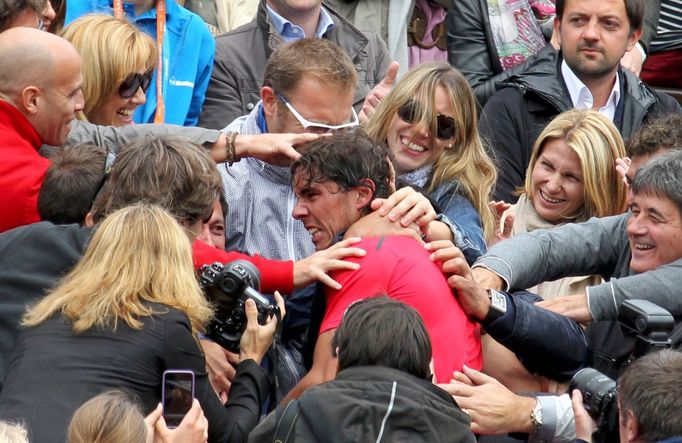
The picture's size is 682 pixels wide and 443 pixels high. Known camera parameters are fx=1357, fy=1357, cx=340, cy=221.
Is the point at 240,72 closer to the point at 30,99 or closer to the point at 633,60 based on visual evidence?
the point at 30,99

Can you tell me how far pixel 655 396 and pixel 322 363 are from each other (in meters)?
1.15

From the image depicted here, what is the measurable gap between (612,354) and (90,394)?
212cm

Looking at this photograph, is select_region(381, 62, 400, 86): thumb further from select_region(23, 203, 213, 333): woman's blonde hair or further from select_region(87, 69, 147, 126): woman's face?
select_region(23, 203, 213, 333): woman's blonde hair

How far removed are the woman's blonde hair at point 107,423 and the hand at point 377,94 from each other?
317cm

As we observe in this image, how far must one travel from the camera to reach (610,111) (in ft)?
24.7

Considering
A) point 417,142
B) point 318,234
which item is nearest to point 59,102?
point 318,234

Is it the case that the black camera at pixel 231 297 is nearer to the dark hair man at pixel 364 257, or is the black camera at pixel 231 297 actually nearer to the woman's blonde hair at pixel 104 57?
the dark hair man at pixel 364 257

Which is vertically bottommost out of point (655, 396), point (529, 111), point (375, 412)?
point (529, 111)

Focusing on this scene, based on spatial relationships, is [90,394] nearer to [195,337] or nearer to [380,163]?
[195,337]

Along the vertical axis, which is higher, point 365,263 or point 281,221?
point 365,263

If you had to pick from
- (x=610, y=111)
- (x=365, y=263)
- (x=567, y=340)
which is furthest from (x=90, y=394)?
(x=610, y=111)

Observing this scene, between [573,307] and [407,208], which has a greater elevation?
[407,208]

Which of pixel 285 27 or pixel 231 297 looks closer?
pixel 231 297

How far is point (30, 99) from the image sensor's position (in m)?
5.51
